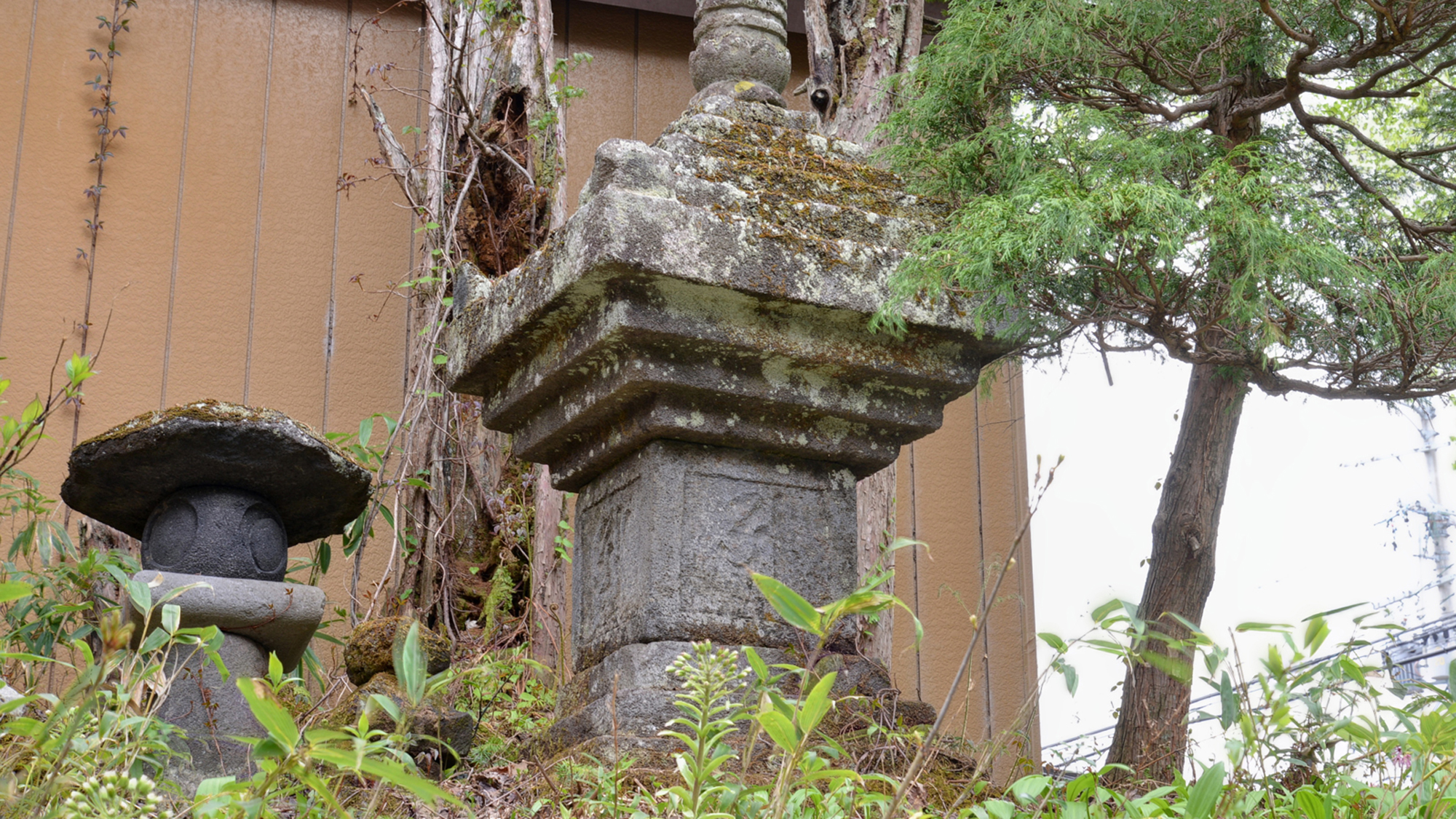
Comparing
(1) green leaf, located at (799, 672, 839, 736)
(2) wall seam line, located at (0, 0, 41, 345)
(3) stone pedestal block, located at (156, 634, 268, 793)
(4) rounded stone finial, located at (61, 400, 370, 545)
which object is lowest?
(3) stone pedestal block, located at (156, 634, 268, 793)

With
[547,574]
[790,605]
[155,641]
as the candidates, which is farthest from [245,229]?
[790,605]

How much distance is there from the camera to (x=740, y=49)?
2.41 meters

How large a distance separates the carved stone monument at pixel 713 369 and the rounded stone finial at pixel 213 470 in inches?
17.5

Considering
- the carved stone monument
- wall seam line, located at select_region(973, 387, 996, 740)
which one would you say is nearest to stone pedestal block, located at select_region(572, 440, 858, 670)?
the carved stone monument

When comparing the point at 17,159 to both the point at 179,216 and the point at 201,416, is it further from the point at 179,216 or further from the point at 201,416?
the point at 201,416

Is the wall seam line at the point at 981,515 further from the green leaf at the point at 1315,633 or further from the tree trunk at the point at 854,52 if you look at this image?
the green leaf at the point at 1315,633

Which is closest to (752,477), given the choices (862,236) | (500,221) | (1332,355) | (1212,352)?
(862,236)

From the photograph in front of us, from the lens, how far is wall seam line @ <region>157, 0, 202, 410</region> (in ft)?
13.4

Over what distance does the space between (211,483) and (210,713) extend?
56 centimetres

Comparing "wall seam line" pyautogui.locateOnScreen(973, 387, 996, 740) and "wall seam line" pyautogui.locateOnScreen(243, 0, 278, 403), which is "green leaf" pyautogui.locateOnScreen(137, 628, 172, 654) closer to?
"wall seam line" pyautogui.locateOnScreen(243, 0, 278, 403)

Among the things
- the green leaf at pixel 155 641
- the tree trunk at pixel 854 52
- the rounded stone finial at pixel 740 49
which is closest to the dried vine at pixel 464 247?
the tree trunk at pixel 854 52

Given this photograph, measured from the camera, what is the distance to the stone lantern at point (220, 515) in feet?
7.66

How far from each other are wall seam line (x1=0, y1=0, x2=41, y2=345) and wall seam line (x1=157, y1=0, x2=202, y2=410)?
0.49 metres

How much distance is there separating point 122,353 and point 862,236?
9.70ft
